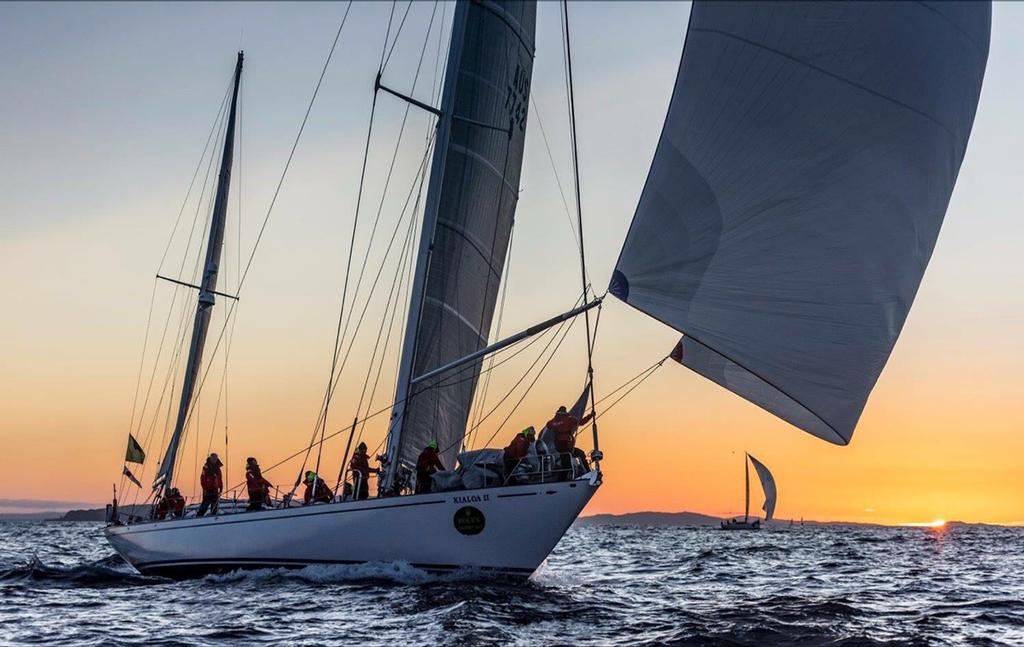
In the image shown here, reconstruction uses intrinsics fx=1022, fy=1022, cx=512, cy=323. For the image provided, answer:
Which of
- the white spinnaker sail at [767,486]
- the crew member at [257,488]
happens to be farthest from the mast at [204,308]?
the white spinnaker sail at [767,486]

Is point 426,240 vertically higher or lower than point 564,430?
higher

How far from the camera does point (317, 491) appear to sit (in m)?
20.4

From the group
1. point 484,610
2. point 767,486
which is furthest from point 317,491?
point 767,486

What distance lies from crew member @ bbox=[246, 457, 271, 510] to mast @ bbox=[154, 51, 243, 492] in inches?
214

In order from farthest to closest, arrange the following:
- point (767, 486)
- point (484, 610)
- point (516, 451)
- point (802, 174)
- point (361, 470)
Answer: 1. point (767, 486)
2. point (361, 470)
3. point (516, 451)
4. point (484, 610)
5. point (802, 174)

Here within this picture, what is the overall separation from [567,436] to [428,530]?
2.92 meters

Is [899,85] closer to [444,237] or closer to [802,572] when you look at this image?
[444,237]

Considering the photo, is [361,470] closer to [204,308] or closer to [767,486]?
[204,308]

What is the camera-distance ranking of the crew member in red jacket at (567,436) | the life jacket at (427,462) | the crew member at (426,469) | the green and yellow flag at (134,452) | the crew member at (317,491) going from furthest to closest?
the green and yellow flag at (134,452)
the crew member at (317,491)
the life jacket at (427,462)
the crew member at (426,469)
the crew member in red jacket at (567,436)

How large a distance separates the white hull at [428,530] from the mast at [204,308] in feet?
21.4

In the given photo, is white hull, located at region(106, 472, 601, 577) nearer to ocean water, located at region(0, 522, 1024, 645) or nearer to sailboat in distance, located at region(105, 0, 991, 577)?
ocean water, located at region(0, 522, 1024, 645)

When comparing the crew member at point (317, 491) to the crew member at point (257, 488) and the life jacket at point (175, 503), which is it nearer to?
the crew member at point (257, 488)

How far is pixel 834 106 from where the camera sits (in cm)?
1320

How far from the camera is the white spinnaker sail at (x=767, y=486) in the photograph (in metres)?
90.1
